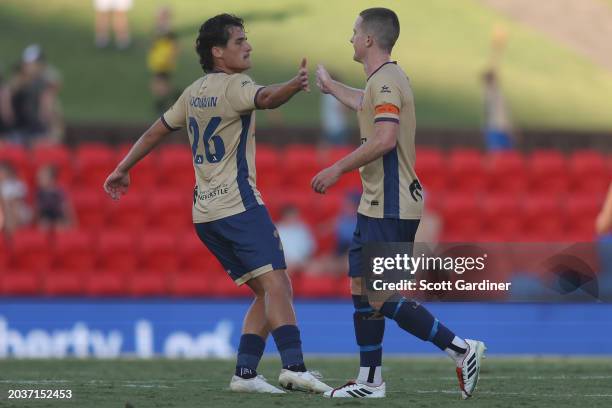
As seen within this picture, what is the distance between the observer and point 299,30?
2508 cm

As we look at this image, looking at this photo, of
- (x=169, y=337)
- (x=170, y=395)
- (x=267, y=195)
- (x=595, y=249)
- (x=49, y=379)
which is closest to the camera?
(x=170, y=395)

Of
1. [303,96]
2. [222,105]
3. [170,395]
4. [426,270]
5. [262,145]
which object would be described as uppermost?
[303,96]

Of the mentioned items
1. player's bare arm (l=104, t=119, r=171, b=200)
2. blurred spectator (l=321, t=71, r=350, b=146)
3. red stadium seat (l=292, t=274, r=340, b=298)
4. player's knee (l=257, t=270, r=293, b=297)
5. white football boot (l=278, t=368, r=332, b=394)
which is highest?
blurred spectator (l=321, t=71, r=350, b=146)

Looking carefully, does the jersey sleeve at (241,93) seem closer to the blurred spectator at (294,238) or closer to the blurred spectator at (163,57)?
the blurred spectator at (294,238)

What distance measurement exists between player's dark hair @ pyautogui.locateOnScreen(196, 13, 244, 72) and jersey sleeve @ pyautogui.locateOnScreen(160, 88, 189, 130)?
233 mm

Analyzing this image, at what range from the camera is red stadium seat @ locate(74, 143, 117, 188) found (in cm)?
1476

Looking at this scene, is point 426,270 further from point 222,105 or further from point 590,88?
point 590,88

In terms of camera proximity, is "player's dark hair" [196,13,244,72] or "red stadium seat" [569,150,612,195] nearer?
"player's dark hair" [196,13,244,72]

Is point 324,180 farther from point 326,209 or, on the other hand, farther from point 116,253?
point 326,209

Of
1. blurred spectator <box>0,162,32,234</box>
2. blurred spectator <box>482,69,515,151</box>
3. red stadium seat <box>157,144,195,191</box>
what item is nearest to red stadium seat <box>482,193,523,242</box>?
blurred spectator <box>482,69,515,151</box>

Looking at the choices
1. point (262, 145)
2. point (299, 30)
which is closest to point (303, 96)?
point (299, 30)

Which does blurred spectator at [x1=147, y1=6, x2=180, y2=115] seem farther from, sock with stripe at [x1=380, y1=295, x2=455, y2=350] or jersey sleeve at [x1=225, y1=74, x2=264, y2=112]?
sock with stripe at [x1=380, y1=295, x2=455, y2=350]

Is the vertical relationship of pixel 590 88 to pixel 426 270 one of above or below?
above

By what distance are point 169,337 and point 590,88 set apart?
46.5 feet
